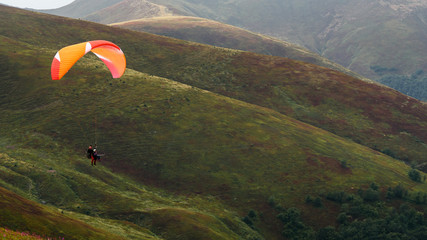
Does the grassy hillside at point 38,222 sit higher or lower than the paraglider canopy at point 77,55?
lower

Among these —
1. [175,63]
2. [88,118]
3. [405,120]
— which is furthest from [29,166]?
[405,120]

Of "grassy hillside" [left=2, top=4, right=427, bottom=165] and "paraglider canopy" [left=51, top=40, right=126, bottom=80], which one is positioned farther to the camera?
"grassy hillside" [left=2, top=4, right=427, bottom=165]

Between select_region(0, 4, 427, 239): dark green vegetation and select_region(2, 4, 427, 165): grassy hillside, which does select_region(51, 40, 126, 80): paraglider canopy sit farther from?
select_region(2, 4, 427, 165): grassy hillside

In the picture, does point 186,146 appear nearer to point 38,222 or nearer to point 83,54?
point 38,222

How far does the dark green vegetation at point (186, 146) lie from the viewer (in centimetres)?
5425

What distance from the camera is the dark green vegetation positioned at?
54.2m

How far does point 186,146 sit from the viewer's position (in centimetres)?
7694

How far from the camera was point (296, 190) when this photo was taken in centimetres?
7006

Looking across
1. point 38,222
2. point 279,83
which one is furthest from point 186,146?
point 279,83

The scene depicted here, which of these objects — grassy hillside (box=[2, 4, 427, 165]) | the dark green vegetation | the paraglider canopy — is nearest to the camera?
the paraglider canopy

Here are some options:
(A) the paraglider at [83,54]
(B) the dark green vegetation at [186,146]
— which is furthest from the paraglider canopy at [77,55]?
(B) the dark green vegetation at [186,146]

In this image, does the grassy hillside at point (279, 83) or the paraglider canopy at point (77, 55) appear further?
the grassy hillside at point (279, 83)

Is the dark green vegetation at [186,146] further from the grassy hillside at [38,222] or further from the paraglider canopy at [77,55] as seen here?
the paraglider canopy at [77,55]

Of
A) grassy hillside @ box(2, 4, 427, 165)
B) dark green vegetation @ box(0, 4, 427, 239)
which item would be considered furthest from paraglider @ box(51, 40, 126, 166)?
grassy hillside @ box(2, 4, 427, 165)
